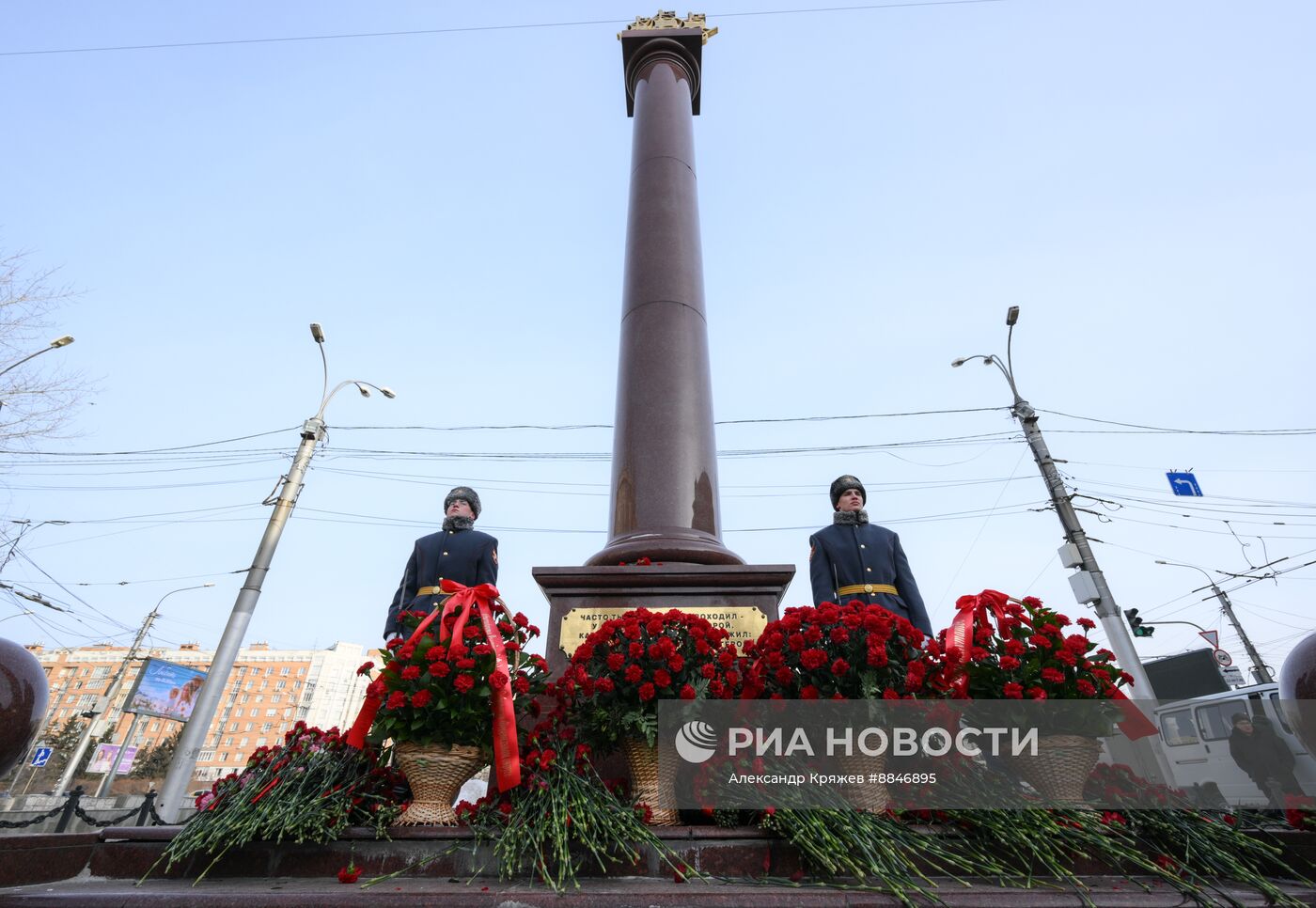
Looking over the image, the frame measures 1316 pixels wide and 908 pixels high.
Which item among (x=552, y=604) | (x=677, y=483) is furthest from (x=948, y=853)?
(x=677, y=483)

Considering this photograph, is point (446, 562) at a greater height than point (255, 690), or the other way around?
point (255, 690)

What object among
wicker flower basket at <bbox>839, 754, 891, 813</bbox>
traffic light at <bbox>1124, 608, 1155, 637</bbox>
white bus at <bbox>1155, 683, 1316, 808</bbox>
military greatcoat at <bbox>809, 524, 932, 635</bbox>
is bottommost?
wicker flower basket at <bbox>839, 754, 891, 813</bbox>

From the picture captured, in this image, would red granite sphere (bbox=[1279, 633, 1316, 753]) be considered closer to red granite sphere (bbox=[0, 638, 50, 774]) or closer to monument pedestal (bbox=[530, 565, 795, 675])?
monument pedestal (bbox=[530, 565, 795, 675])

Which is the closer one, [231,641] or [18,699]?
[18,699]

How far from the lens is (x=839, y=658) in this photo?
2816mm

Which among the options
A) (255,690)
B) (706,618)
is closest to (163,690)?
(706,618)

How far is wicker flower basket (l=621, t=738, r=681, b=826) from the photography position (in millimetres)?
2760

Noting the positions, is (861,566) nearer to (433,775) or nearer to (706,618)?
(706,618)

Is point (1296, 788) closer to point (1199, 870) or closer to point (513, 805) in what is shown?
point (1199, 870)

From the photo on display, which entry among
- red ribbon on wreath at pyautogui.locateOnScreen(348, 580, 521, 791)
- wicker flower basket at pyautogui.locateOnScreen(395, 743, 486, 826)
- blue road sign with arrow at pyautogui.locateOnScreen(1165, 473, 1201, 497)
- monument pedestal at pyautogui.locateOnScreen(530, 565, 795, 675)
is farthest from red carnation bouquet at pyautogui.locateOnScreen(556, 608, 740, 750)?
blue road sign with arrow at pyautogui.locateOnScreen(1165, 473, 1201, 497)

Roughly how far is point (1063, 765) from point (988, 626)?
0.58 m

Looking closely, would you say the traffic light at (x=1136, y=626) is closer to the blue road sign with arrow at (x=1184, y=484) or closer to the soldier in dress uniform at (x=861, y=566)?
the blue road sign with arrow at (x=1184, y=484)

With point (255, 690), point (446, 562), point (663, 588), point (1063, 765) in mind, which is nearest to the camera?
point (1063, 765)

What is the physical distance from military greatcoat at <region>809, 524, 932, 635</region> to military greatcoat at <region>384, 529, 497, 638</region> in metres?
2.18
